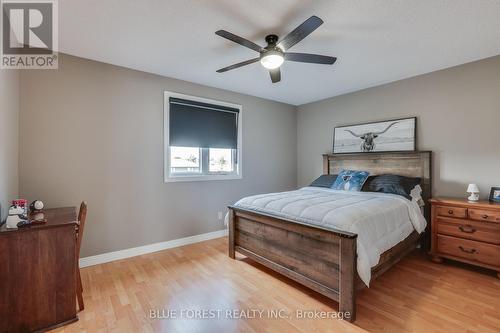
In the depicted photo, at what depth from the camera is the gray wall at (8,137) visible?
1.93 meters

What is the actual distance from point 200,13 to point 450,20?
2.13 m

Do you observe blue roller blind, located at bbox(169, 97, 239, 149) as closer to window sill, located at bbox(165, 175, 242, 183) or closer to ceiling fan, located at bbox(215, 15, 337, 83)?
window sill, located at bbox(165, 175, 242, 183)

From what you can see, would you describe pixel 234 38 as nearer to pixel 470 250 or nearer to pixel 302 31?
pixel 302 31

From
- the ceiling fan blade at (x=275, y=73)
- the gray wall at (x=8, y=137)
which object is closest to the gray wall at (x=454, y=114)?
the ceiling fan blade at (x=275, y=73)

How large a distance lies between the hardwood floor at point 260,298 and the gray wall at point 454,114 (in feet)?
3.76

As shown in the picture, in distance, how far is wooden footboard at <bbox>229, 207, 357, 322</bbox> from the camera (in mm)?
1819

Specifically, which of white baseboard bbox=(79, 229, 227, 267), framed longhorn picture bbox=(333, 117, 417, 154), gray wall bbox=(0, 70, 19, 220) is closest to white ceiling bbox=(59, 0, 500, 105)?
Answer: gray wall bbox=(0, 70, 19, 220)

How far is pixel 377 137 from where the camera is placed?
12.3 feet

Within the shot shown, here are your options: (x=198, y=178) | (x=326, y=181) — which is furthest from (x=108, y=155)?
(x=326, y=181)

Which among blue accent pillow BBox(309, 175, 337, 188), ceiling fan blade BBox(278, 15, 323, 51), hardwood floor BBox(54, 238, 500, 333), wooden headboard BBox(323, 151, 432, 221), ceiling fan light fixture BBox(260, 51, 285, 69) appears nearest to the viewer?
ceiling fan blade BBox(278, 15, 323, 51)

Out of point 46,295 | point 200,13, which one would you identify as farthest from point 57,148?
point 200,13

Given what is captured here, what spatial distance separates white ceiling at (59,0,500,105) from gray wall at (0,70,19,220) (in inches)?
25.2

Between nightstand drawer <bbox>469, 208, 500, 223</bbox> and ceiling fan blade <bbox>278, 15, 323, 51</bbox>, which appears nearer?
ceiling fan blade <bbox>278, 15, 323, 51</bbox>

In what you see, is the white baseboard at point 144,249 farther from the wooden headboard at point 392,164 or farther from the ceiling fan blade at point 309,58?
the ceiling fan blade at point 309,58
